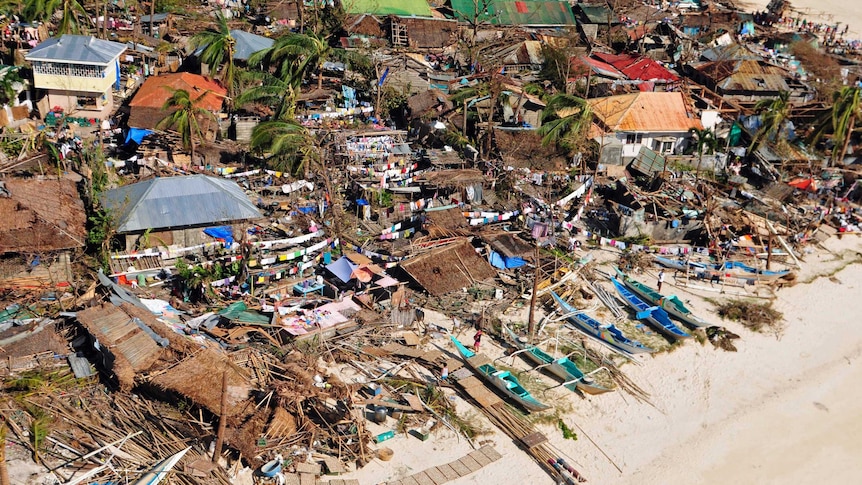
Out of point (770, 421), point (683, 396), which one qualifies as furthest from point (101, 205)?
point (770, 421)

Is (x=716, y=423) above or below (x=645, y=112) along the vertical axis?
below

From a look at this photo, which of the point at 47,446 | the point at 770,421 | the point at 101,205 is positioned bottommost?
the point at 770,421

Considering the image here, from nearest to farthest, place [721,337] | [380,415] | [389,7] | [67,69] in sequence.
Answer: [380,415] < [721,337] < [67,69] < [389,7]

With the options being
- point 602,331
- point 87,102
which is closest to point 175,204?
point 87,102

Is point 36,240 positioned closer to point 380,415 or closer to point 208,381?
point 208,381

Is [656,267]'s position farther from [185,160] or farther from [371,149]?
[185,160]

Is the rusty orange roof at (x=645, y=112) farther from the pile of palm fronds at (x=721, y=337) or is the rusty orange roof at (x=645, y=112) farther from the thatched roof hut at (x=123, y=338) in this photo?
the thatched roof hut at (x=123, y=338)

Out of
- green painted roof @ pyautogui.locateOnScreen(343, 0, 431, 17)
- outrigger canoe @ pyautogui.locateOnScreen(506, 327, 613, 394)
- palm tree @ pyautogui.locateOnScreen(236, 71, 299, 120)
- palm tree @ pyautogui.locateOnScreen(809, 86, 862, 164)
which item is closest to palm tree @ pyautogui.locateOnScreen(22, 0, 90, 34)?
palm tree @ pyautogui.locateOnScreen(236, 71, 299, 120)
